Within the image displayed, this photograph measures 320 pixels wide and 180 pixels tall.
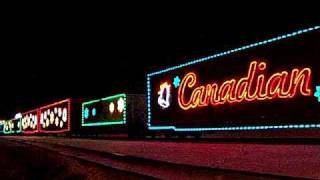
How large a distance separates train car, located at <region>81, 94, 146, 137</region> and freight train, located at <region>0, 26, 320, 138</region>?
0.06 metres

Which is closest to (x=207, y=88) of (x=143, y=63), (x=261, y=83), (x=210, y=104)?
(x=210, y=104)

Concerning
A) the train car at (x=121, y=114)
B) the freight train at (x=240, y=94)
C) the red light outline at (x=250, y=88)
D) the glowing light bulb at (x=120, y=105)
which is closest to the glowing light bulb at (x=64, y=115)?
the train car at (x=121, y=114)

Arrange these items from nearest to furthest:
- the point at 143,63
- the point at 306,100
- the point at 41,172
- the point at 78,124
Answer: the point at 41,172
the point at 306,100
the point at 78,124
the point at 143,63

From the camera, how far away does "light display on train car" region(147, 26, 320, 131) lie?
15.7m

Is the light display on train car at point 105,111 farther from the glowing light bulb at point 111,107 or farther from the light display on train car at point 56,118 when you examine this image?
the light display on train car at point 56,118

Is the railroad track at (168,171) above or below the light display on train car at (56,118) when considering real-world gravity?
below

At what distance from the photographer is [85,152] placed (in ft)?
66.9

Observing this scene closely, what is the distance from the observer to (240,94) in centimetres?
1895

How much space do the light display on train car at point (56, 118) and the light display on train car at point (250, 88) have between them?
60.5 feet

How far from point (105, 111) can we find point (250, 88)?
17.0 meters

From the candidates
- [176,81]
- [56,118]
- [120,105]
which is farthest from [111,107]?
[56,118]

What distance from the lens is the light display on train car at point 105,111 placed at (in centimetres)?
3113

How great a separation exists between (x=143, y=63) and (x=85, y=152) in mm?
39105

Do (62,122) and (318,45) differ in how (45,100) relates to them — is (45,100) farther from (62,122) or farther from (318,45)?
(318,45)
